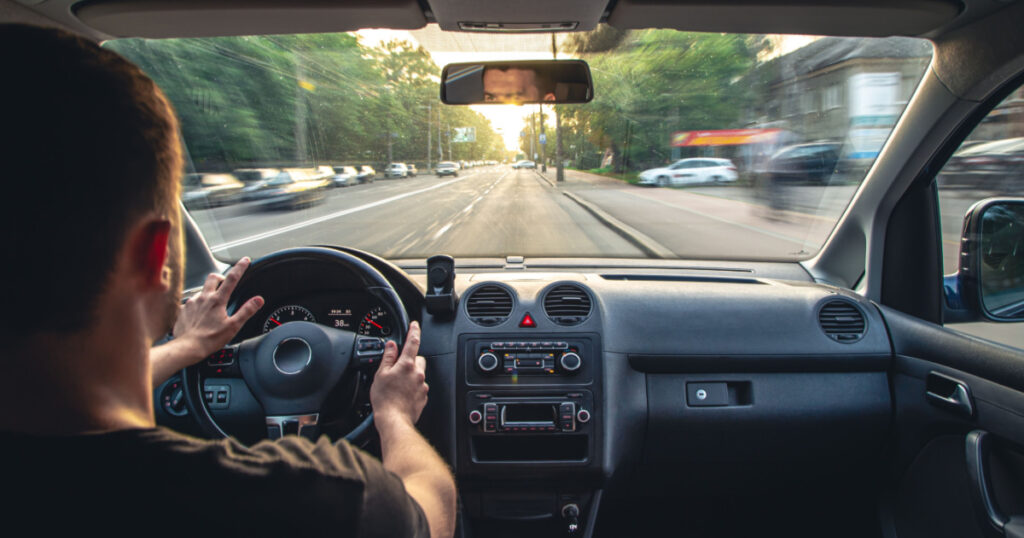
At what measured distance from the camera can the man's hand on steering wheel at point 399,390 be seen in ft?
5.73

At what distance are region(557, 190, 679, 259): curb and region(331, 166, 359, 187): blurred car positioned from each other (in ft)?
7.00

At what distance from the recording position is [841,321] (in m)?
3.05

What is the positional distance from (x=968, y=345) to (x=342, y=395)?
275 centimetres

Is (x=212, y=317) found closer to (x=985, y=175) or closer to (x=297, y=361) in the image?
(x=297, y=361)

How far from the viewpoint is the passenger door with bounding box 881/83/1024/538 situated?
2336mm

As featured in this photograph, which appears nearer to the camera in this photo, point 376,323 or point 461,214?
point 376,323

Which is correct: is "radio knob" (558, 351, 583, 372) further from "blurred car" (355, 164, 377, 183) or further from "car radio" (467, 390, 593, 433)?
"blurred car" (355, 164, 377, 183)

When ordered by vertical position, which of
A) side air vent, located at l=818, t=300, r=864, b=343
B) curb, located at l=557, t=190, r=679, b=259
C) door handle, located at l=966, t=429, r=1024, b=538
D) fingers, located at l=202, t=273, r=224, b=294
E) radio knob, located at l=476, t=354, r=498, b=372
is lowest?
door handle, located at l=966, t=429, r=1024, b=538

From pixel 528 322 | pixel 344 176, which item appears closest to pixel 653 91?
pixel 528 322

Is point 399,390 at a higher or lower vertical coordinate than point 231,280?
lower

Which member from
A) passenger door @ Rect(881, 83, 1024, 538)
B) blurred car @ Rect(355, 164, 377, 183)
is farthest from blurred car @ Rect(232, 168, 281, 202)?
passenger door @ Rect(881, 83, 1024, 538)

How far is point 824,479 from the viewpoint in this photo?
312cm

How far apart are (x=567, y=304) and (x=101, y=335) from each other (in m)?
2.25

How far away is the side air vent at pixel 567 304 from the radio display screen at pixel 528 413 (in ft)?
1.43
